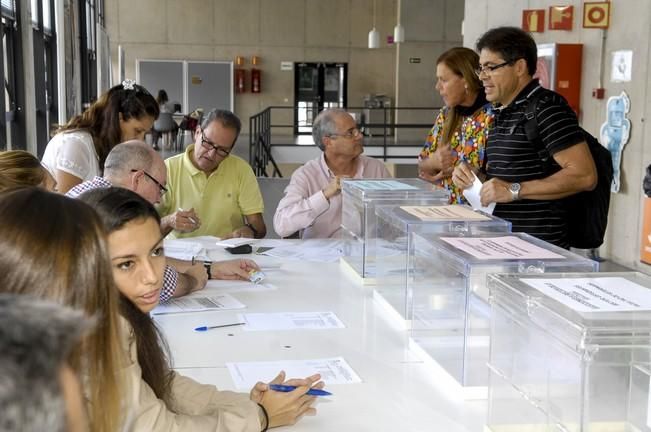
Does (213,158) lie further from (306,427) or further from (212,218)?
(306,427)

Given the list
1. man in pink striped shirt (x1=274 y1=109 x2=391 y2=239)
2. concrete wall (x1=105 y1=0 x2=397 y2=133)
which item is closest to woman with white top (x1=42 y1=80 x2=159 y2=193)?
man in pink striped shirt (x1=274 y1=109 x2=391 y2=239)

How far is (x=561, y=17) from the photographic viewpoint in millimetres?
6875

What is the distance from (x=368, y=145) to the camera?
48.2ft

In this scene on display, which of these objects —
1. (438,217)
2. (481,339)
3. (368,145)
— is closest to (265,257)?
(438,217)

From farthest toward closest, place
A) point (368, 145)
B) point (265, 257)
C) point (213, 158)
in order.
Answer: point (368, 145)
point (213, 158)
point (265, 257)

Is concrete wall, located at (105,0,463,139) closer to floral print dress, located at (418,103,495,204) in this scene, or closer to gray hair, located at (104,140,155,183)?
floral print dress, located at (418,103,495,204)

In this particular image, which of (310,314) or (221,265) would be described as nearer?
(310,314)

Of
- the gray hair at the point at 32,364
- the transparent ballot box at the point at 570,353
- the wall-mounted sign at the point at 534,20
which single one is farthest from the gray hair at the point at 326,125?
the wall-mounted sign at the point at 534,20

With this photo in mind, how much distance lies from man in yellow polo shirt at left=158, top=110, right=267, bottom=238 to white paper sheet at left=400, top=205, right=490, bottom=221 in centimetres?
153

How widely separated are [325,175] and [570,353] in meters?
2.73

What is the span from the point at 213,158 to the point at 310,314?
1760 mm

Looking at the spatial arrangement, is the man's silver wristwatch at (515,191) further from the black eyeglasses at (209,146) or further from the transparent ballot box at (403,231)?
the black eyeglasses at (209,146)

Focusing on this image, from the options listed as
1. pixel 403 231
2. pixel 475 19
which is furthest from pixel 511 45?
pixel 475 19

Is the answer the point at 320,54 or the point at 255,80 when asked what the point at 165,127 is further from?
the point at 320,54
